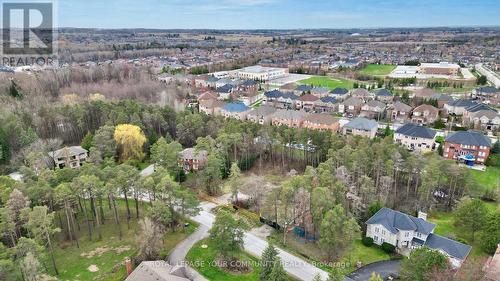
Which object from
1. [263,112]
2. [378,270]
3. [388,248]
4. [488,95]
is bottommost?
[378,270]

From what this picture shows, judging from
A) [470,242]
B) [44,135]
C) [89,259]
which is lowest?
[89,259]

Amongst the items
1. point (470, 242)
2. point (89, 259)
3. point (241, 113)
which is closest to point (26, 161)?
point (89, 259)

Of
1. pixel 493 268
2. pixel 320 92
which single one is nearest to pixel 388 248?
pixel 493 268

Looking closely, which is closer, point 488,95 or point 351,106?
point 351,106

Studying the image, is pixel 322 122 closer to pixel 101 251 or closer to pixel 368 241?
pixel 368 241

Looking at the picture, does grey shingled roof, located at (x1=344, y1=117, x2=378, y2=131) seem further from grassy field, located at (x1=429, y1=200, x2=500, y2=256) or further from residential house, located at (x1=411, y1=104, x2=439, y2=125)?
grassy field, located at (x1=429, y1=200, x2=500, y2=256)

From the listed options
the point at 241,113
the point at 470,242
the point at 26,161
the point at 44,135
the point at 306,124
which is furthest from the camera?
the point at 241,113

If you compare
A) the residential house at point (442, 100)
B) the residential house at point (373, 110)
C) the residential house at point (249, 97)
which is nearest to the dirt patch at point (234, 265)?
the residential house at point (373, 110)

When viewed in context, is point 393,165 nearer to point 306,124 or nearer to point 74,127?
point 306,124
